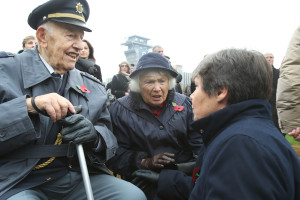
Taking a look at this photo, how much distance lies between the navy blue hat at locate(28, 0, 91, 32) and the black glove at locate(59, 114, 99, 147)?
875 millimetres

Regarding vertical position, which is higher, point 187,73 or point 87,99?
point 87,99

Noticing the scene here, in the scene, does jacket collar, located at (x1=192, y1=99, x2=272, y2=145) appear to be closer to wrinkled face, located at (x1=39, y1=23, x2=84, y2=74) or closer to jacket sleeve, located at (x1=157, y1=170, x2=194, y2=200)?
jacket sleeve, located at (x1=157, y1=170, x2=194, y2=200)

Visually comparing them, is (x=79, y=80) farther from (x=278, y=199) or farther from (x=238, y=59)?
(x=278, y=199)

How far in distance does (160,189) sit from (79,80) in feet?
4.04

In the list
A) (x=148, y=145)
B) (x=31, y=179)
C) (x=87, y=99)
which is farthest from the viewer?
(x=148, y=145)

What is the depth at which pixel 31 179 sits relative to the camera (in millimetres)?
1836

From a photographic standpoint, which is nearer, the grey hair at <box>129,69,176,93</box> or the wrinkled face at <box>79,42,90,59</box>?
the grey hair at <box>129,69,176,93</box>

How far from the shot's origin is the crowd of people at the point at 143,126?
3.82ft

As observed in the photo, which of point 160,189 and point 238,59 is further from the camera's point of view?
point 160,189

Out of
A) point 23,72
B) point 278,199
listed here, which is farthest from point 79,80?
point 278,199

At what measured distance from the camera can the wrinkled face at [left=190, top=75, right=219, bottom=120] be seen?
1.52 m

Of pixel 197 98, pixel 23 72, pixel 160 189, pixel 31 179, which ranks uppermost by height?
pixel 23 72

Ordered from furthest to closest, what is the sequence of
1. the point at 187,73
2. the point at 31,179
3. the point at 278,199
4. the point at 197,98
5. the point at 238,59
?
the point at 187,73
the point at 31,179
the point at 197,98
the point at 238,59
the point at 278,199

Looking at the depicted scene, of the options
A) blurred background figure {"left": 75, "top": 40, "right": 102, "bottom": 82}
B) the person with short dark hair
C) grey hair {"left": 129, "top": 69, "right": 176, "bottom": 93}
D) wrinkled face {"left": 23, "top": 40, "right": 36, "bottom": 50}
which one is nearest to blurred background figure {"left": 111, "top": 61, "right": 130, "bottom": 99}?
blurred background figure {"left": 75, "top": 40, "right": 102, "bottom": 82}
